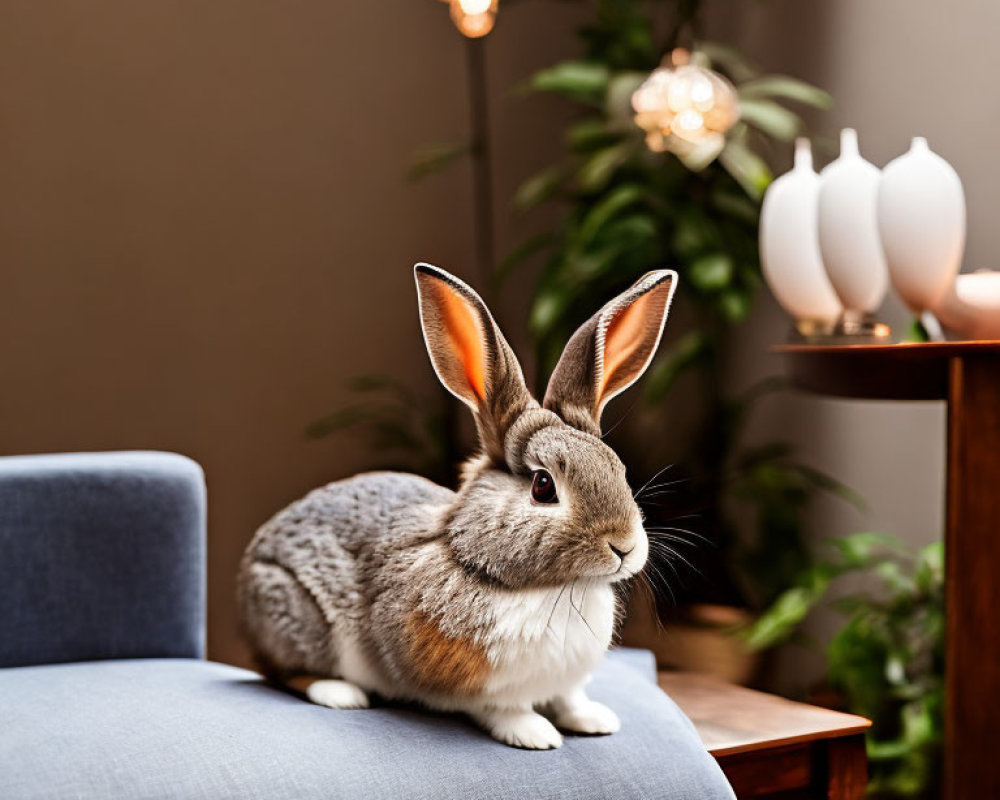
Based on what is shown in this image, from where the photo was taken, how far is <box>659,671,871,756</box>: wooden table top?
104cm

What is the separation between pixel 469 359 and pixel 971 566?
61 centimetres

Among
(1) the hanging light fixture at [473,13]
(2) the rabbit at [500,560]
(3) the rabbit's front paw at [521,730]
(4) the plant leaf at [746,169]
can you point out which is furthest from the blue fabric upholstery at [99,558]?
(4) the plant leaf at [746,169]

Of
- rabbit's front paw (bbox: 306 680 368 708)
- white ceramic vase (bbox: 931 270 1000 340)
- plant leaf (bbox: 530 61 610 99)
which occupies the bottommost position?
rabbit's front paw (bbox: 306 680 368 708)

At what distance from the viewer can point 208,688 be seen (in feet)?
3.65

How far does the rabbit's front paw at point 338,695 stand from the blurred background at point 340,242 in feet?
4.23

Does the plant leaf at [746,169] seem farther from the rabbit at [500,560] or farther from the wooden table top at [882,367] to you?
the rabbit at [500,560]

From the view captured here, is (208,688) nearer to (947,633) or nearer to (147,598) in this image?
(147,598)

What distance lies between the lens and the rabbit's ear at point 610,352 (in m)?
0.91

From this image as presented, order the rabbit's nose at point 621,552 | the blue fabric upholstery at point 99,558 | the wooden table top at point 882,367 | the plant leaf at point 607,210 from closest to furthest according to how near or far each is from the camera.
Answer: the rabbit's nose at point 621,552 → the wooden table top at point 882,367 → the blue fabric upholstery at point 99,558 → the plant leaf at point 607,210

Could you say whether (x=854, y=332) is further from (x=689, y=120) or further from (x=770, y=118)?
(x=770, y=118)

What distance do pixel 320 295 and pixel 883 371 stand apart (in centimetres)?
172

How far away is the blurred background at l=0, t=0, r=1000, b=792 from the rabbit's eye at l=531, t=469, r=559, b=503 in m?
1.34

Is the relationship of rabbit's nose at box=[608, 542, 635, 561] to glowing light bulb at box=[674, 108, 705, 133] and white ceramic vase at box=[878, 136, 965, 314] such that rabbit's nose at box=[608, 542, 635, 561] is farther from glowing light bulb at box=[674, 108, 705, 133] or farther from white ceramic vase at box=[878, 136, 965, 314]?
glowing light bulb at box=[674, 108, 705, 133]

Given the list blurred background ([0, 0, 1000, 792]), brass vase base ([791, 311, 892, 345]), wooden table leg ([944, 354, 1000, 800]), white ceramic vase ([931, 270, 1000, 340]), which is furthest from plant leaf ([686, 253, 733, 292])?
wooden table leg ([944, 354, 1000, 800])
